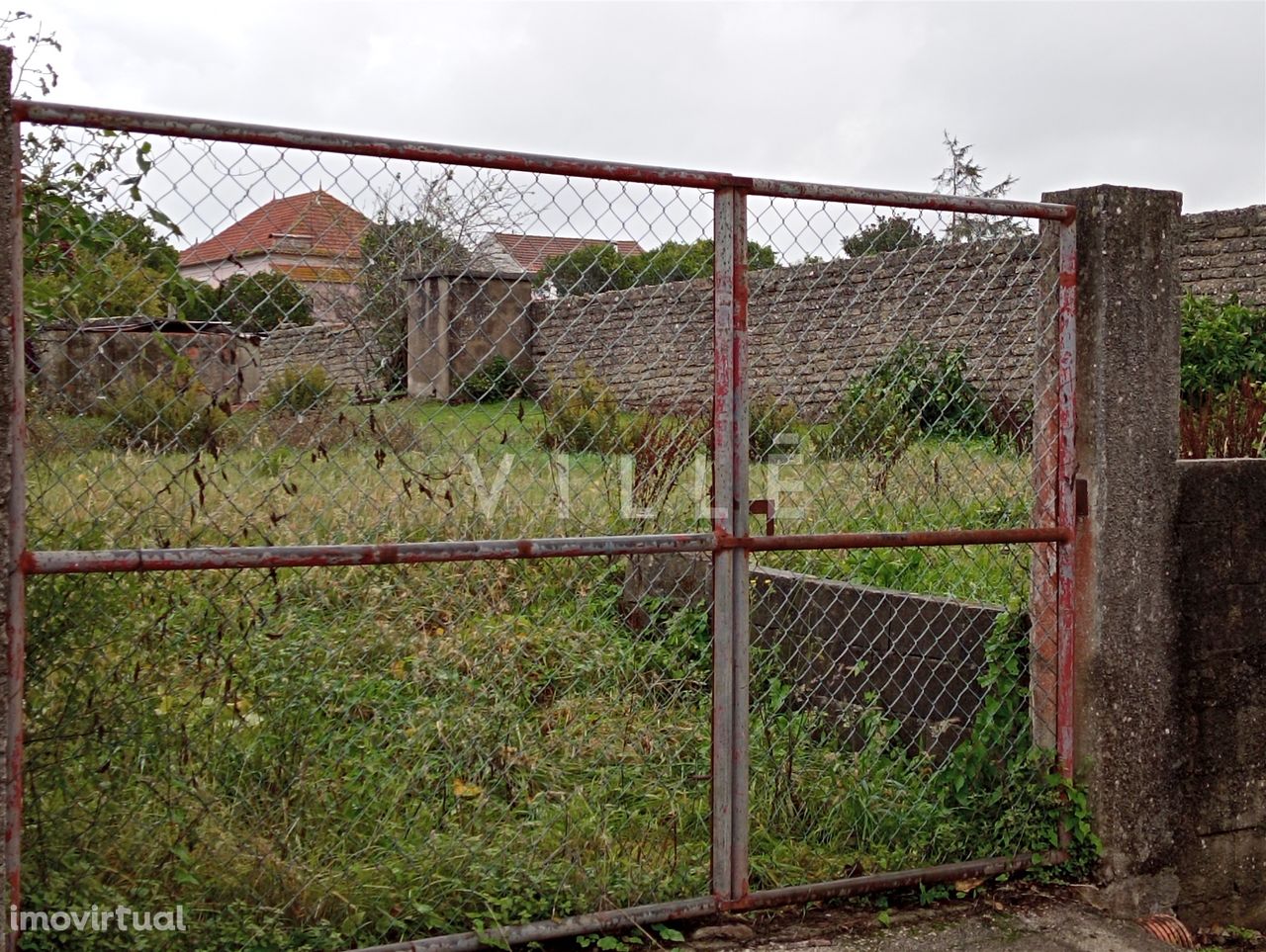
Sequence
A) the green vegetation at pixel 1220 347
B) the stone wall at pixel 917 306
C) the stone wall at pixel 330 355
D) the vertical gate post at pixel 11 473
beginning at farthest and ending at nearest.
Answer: the green vegetation at pixel 1220 347, the stone wall at pixel 917 306, the stone wall at pixel 330 355, the vertical gate post at pixel 11 473

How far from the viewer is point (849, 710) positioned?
448 centimetres

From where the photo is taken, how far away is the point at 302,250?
2.82 meters

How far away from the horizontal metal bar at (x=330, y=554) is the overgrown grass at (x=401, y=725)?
0.20 metres

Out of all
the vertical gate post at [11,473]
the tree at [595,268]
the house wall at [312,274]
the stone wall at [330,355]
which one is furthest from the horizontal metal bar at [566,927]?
the tree at [595,268]

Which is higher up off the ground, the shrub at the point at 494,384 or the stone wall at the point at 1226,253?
the stone wall at the point at 1226,253

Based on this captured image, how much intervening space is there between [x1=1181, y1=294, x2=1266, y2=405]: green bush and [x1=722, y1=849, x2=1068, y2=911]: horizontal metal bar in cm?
650

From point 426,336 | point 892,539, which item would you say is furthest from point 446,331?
point 892,539

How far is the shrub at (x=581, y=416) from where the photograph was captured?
10.8 ft

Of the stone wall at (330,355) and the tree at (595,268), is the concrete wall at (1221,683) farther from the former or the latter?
the stone wall at (330,355)

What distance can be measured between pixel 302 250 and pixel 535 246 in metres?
0.60

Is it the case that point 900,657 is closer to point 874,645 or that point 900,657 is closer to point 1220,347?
point 874,645

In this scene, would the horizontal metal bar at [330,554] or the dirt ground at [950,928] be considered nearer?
the horizontal metal bar at [330,554]

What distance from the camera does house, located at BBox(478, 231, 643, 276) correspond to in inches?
122

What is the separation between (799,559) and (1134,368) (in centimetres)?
222
